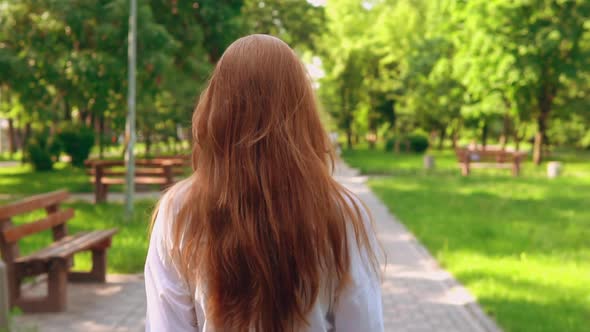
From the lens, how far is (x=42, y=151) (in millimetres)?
24516

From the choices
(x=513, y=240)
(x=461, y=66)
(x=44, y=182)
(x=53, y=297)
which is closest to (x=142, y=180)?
(x=44, y=182)

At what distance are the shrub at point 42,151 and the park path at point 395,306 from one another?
18.7 meters

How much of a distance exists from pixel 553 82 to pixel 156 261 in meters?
31.1

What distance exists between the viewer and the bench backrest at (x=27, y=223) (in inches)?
219

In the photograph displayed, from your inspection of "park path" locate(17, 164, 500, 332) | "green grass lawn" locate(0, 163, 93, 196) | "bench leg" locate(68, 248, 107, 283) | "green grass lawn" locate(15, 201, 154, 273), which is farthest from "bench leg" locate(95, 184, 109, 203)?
"bench leg" locate(68, 248, 107, 283)

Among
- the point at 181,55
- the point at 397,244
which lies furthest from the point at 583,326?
the point at 181,55

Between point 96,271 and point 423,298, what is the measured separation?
3452 mm

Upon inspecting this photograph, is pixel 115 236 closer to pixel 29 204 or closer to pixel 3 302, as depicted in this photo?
pixel 29 204

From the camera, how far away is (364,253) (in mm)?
1711

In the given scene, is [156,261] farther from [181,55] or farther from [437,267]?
[181,55]

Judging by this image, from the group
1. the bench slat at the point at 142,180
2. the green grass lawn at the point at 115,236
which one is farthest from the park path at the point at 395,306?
the bench slat at the point at 142,180

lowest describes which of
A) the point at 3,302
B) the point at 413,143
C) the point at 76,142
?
the point at 3,302

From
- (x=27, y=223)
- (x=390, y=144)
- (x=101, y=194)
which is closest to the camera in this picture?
(x=27, y=223)

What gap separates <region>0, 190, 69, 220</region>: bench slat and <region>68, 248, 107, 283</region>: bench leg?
0.69 m
